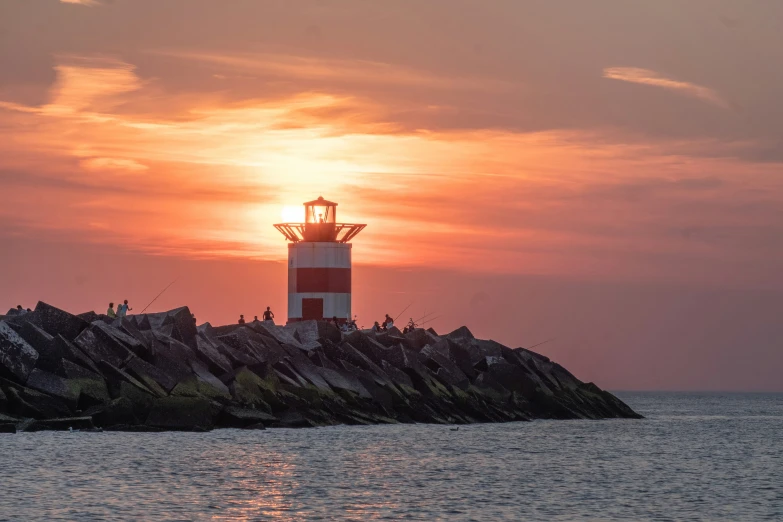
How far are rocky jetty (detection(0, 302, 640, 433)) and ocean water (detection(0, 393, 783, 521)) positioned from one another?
70 cm

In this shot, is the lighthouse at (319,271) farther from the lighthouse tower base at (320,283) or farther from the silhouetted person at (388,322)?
the silhouetted person at (388,322)

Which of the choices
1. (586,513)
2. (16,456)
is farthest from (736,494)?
(16,456)

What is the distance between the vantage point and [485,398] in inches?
1825

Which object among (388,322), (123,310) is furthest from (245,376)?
(388,322)

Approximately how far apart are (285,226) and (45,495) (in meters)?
27.7

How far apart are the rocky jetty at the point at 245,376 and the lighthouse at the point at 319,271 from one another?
200 cm

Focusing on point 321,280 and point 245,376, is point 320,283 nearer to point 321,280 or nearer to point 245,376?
point 321,280

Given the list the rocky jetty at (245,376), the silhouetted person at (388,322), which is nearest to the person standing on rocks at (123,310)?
the rocky jetty at (245,376)

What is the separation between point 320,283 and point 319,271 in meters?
0.49

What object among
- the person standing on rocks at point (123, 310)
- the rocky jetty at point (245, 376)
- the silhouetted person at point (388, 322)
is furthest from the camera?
the silhouetted person at point (388, 322)

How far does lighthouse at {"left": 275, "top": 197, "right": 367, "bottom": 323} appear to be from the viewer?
→ 1903 inches

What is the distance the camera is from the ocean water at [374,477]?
73.2 feet

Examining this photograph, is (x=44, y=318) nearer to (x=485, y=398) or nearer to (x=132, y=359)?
(x=132, y=359)

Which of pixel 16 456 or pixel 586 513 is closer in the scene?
pixel 586 513
